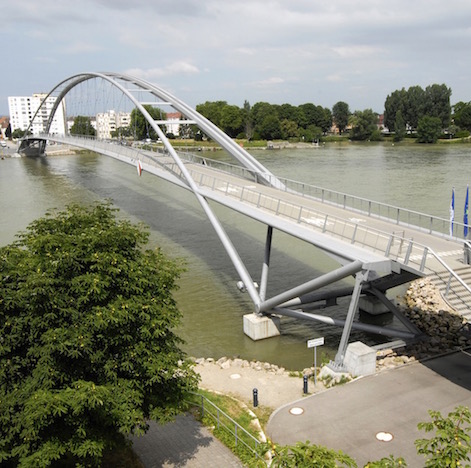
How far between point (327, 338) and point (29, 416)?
38.3ft

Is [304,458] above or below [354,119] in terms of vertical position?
below

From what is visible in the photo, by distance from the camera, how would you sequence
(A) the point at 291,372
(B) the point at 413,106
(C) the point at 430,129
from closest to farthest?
(A) the point at 291,372, (C) the point at 430,129, (B) the point at 413,106

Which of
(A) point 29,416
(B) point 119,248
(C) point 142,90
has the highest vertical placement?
(C) point 142,90

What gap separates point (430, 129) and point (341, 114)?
144 ft

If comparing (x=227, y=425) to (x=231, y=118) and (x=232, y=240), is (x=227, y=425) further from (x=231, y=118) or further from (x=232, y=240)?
(x=231, y=118)

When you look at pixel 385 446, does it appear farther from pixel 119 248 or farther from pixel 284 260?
pixel 284 260

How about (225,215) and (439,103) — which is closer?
(225,215)

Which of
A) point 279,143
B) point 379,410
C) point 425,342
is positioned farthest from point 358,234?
point 279,143

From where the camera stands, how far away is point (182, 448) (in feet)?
35.0

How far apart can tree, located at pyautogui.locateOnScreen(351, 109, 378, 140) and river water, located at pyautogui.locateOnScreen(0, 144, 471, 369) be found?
39.2 m

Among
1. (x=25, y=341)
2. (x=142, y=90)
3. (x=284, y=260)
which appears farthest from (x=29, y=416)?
(x=142, y=90)

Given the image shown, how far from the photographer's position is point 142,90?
33.9 metres

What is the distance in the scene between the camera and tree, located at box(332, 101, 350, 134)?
14450 centimetres

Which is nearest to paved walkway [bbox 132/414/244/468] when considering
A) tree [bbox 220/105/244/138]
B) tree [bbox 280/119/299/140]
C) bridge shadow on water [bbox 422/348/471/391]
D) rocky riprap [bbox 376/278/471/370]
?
rocky riprap [bbox 376/278/471/370]
